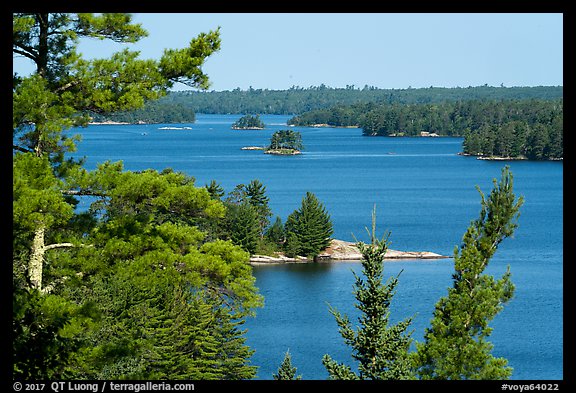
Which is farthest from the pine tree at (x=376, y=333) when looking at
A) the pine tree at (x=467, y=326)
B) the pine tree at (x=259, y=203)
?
the pine tree at (x=259, y=203)

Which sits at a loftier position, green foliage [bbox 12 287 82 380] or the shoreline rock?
green foliage [bbox 12 287 82 380]

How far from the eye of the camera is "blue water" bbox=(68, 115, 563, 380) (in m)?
26.2

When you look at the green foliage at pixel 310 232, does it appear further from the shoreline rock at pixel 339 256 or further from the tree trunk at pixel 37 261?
the tree trunk at pixel 37 261

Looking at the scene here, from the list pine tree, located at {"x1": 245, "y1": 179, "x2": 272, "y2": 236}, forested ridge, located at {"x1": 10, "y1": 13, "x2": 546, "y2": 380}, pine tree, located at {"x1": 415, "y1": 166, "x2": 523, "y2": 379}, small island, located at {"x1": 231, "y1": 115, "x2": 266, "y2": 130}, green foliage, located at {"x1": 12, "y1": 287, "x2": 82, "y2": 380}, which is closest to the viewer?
green foliage, located at {"x1": 12, "y1": 287, "x2": 82, "y2": 380}

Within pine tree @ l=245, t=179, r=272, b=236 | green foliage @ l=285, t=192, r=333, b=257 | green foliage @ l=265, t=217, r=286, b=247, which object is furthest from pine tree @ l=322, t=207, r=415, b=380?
pine tree @ l=245, t=179, r=272, b=236

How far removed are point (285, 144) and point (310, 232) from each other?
57.1 m

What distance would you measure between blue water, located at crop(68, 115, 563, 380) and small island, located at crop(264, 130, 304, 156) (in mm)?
2022

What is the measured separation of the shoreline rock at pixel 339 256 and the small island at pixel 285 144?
5301cm

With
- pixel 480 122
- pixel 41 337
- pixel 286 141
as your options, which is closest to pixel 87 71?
pixel 41 337

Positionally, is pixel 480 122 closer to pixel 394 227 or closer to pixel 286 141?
pixel 286 141

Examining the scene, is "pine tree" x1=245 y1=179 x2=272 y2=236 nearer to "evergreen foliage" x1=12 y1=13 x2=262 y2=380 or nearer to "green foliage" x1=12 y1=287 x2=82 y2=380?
"evergreen foliage" x1=12 y1=13 x2=262 y2=380

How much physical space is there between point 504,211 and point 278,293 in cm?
1884

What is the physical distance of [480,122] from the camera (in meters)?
121
